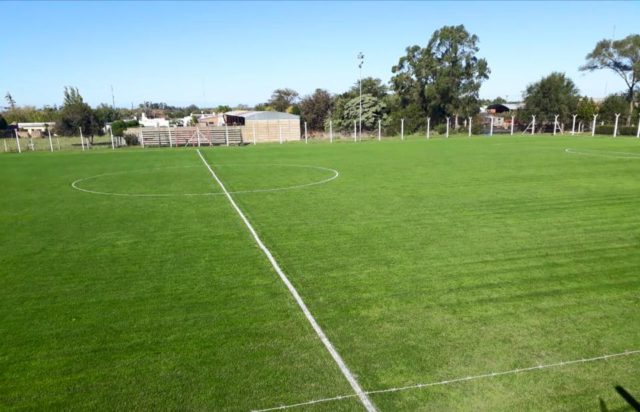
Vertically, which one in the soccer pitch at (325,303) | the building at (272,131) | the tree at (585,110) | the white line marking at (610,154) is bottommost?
the soccer pitch at (325,303)

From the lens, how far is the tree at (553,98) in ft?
166

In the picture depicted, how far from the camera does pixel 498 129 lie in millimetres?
54062

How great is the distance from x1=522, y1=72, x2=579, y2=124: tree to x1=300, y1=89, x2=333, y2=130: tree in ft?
102

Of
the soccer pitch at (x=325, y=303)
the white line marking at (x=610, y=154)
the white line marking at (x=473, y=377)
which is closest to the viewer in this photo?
the white line marking at (x=473, y=377)

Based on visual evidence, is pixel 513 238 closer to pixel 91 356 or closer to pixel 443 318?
pixel 443 318

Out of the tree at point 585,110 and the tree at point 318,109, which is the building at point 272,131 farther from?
the tree at point 585,110

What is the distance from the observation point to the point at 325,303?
6.06 metres

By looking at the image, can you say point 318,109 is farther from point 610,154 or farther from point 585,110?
point 610,154

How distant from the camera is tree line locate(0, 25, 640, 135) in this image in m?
49.2

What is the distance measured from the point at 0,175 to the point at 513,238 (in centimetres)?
2171

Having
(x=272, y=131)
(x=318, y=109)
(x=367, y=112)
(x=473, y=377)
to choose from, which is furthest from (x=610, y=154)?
(x=318, y=109)

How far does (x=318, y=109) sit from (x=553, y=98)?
3438 centimetres

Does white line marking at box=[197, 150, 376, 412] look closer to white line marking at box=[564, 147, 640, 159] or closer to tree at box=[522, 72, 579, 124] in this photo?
white line marking at box=[564, 147, 640, 159]

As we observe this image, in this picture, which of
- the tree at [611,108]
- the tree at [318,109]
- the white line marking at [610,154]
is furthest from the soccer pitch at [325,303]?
the tree at [318,109]
